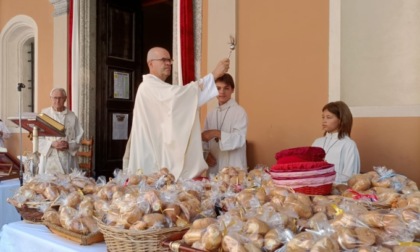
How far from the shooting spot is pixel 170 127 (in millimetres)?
3312

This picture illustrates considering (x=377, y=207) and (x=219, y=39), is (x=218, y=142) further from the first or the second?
(x=377, y=207)

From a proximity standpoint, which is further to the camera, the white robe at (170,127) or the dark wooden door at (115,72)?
the dark wooden door at (115,72)

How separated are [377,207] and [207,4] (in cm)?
386

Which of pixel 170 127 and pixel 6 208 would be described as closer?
pixel 170 127

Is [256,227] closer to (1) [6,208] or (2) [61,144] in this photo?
(1) [6,208]

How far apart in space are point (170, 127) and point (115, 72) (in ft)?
12.2

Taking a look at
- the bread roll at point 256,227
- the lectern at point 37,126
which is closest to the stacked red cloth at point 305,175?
the bread roll at point 256,227

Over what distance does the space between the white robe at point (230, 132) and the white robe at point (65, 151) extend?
2.04 m

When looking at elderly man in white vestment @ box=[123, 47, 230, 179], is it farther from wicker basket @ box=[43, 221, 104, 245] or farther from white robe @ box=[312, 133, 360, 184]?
wicker basket @ box=[43, 221, 104, 245]

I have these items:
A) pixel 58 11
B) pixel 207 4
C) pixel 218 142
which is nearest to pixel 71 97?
pixel 58 11

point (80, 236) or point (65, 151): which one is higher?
point (65, 151)

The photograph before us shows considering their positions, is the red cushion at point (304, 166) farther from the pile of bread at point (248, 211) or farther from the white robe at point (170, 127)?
the white robe at point (170, 127)

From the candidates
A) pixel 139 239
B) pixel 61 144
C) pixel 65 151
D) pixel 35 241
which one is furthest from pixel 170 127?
pixel 65 151

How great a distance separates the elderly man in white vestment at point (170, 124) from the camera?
328cm
